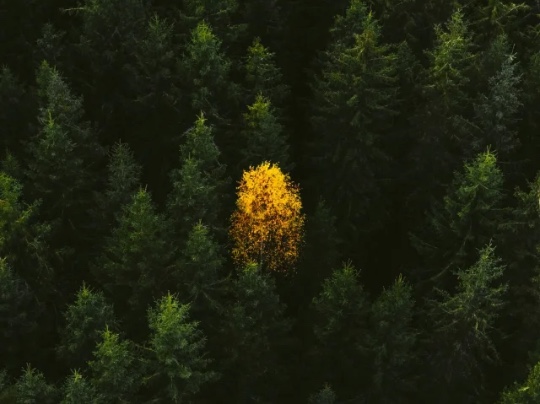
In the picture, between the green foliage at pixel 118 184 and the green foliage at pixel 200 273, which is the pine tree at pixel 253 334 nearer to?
the green foliage at pixel 200 273

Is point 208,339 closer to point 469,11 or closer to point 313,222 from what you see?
point 313,222

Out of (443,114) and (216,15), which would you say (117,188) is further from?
(443,114)

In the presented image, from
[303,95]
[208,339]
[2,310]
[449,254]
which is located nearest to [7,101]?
[2,310]

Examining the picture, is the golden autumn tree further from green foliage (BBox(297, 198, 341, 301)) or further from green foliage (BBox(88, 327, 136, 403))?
green foliage (BBox(88, 327, 136, 403))

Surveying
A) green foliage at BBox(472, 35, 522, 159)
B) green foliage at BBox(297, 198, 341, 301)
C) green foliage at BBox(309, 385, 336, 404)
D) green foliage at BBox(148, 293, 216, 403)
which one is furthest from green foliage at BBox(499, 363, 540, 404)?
green foliage at BBox(148, 293, 216, 403)

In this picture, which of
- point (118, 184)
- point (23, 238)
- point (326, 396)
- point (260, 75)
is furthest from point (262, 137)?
point (326, 396)

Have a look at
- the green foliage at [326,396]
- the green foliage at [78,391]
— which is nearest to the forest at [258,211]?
the green foliage at [78,391]

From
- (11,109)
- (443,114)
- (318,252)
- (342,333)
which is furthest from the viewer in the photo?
(318,252)
